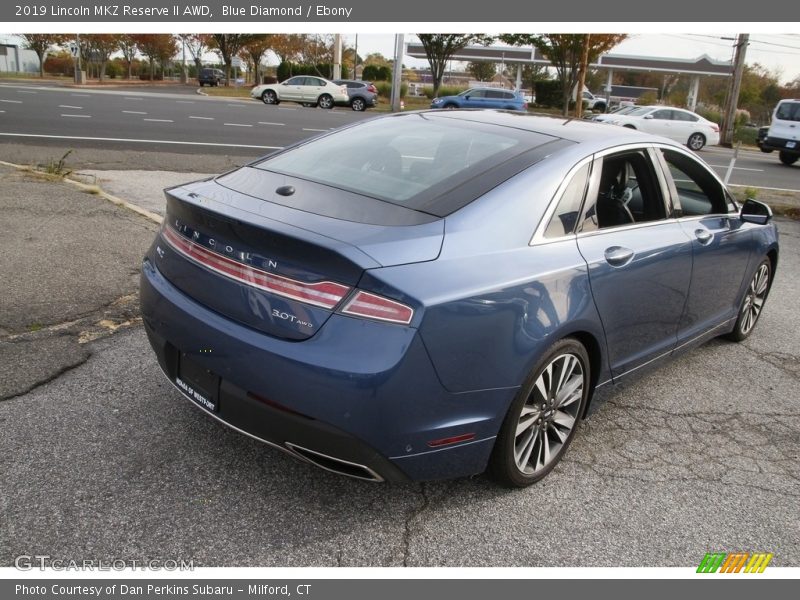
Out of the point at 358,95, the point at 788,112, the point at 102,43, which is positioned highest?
the point at 102,43

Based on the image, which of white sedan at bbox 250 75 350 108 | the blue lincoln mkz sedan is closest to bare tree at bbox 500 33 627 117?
white sedan at bbox 250 75 350 108

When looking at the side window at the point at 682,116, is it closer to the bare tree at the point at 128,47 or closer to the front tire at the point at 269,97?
the front tire at the point at 269,97

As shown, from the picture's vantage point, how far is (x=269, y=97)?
3297cm

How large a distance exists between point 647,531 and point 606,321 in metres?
0.91

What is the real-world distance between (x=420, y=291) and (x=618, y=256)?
128cm

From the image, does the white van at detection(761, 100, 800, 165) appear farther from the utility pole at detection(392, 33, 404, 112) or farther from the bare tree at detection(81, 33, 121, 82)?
the bare tree at detection(81, 33, 121, 82)

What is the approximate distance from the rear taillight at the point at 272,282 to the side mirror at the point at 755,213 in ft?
10.5

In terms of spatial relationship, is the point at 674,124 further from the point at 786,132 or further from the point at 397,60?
the point at 397,60

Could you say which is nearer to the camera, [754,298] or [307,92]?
[754,298]

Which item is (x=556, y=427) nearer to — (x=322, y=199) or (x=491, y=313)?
(x=491, y=313)

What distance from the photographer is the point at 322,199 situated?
2814mm

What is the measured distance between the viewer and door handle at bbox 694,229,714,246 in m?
3.89

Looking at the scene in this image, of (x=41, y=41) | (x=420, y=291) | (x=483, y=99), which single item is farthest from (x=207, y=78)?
(x=420, y=291)

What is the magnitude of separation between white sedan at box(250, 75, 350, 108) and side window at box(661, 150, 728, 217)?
3037 centimetres
